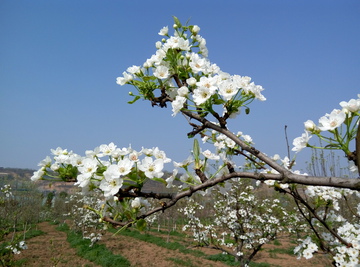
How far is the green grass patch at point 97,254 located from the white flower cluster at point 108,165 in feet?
28.0

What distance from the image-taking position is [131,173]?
1116mm

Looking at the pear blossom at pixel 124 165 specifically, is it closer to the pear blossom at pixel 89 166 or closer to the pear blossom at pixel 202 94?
the pear blossom at pixel 89 166

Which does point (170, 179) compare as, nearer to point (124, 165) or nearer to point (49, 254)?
point (124, 165)

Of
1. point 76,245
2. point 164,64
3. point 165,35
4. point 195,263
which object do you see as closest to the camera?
point 164,64

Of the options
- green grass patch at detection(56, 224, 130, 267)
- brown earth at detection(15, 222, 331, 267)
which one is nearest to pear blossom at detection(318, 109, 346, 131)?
brown earth at detection(15, 222, 331, 267)

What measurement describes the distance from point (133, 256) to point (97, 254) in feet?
4.18

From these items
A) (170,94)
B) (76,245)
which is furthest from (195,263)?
(170,94)

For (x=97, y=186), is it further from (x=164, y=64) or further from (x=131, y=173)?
(x=164, y=64)

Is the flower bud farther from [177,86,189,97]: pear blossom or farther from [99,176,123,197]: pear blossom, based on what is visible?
[99,176,123,197]: pear blossom

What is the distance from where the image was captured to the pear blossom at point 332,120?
0.93 m

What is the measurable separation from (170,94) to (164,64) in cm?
A: 18

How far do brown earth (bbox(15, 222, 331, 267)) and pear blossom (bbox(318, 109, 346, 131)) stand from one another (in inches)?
343

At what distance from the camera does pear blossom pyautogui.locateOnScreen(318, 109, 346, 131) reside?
0.93 m

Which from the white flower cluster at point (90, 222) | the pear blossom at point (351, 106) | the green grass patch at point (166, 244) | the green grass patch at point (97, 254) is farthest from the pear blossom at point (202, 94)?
the green grass patch at point (166, 244)
